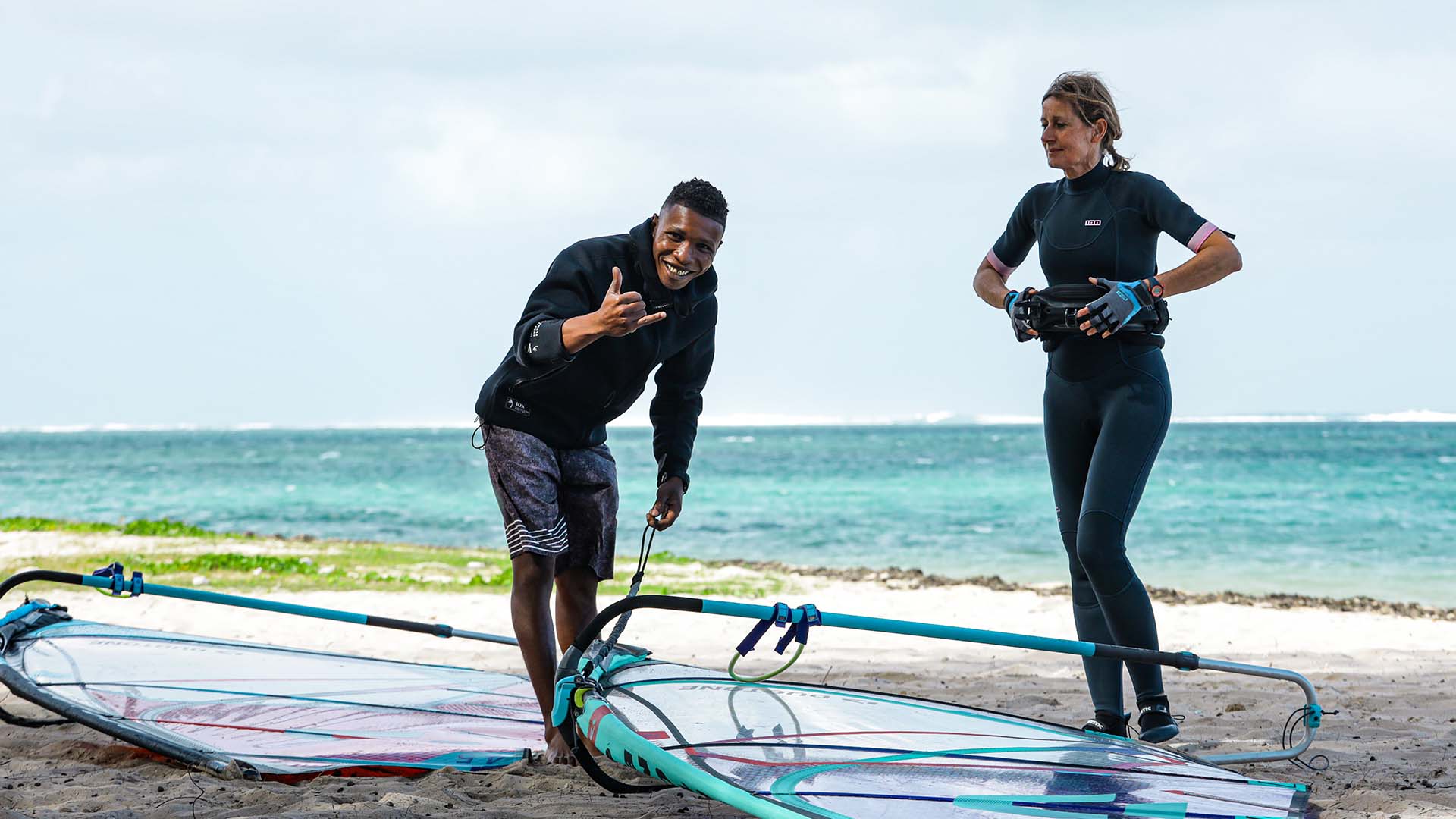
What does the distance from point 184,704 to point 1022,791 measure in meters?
2.95

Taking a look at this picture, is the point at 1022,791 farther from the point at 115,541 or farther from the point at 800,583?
the point at 115,541

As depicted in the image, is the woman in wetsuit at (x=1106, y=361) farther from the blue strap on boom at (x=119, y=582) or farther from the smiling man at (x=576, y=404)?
the blue strap on boom at (x=119, y=582)

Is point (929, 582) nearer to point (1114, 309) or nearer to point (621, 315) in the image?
point (1114, 309)

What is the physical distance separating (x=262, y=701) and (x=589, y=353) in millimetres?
1853

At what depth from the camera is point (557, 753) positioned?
3484mm

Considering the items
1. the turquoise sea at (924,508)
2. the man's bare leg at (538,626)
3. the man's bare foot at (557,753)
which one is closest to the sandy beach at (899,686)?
the man's bare foot at (557,753)

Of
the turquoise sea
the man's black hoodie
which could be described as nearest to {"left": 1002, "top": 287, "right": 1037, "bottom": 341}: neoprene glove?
the man's black hoodie

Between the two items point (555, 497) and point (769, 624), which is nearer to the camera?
point (769, 624)

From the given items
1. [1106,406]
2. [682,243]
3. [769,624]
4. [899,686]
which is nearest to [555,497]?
[682,243]

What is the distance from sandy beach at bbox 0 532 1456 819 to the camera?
305cm

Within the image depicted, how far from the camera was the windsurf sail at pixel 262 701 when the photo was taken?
3529mm

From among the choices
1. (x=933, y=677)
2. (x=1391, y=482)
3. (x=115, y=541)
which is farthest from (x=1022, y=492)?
(x=933, y=677)

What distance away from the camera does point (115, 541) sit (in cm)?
1238

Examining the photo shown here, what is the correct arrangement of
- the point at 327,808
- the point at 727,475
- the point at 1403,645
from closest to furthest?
the point at 327,808
the point at 1403,645
the point at 727,475
